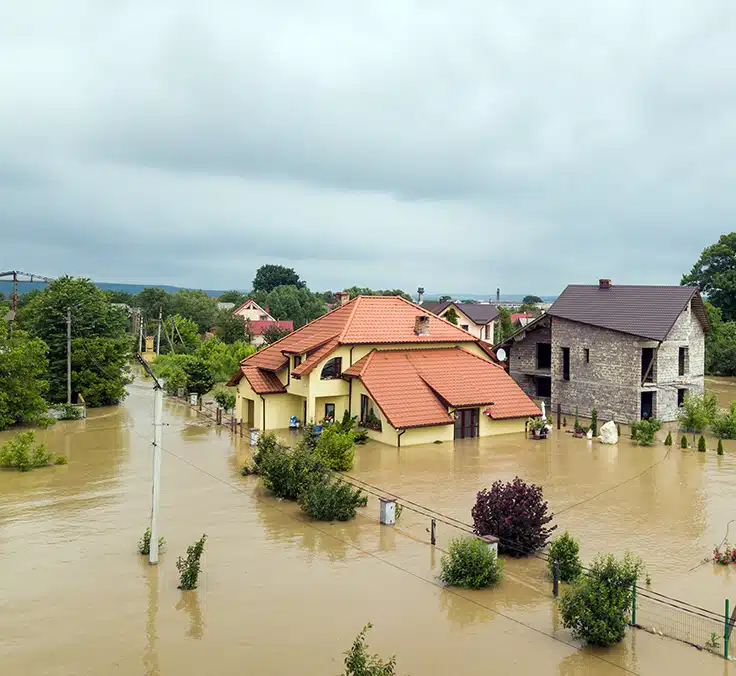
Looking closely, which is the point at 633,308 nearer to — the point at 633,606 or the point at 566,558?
Result: the point at 566,558

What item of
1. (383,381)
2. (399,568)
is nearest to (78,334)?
(383,381)

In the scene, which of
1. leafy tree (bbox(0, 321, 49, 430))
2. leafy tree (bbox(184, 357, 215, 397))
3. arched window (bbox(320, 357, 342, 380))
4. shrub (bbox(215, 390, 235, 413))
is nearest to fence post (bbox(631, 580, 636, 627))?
arched window (bbox(320, 357, 342, 380))

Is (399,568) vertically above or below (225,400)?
below

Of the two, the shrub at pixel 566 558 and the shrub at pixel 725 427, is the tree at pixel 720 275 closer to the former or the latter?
the shrub at pixel 725 427

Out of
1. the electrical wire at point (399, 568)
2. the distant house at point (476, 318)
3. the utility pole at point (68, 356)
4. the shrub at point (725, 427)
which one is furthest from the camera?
the distant house at point (476, 318)

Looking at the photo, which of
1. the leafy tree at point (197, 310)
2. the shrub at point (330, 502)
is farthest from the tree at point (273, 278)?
the shrub at point (330, 502)

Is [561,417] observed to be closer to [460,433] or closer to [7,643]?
[460,433]
